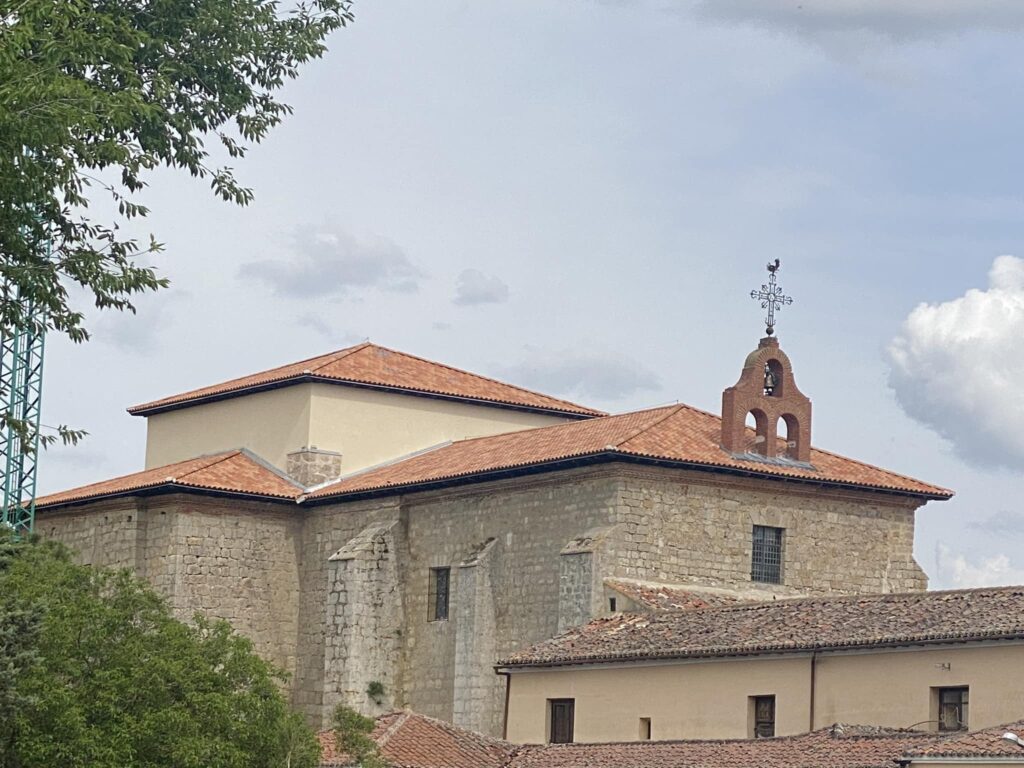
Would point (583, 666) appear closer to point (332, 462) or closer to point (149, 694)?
point (149, 694)

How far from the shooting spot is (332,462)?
43656 mm

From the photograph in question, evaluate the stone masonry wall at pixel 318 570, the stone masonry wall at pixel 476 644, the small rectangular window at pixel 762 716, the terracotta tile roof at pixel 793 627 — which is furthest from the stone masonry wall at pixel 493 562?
the small rectangular window at pixel 762 716

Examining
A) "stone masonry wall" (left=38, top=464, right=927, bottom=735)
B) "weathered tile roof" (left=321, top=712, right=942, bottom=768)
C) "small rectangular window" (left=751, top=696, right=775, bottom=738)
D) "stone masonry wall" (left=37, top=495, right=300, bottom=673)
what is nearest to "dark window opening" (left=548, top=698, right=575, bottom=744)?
"weathered tile roof" (left=321, top=712, right=942, bottom=768)

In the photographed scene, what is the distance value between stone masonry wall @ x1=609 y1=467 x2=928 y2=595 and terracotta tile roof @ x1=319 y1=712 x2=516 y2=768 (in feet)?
15.6

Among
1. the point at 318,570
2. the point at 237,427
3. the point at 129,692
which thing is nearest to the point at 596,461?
the point at 318,570

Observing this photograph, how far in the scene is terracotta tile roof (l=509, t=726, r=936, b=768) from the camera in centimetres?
2591

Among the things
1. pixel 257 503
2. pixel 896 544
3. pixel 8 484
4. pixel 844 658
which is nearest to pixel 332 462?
pixel 257 503

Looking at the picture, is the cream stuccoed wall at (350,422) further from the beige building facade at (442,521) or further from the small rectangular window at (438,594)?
the small rectangular window at (438,594)

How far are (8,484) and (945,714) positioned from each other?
2454cm

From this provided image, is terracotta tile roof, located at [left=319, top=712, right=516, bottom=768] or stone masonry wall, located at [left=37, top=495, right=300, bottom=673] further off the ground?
stone masonry wall, located at [left=37, top=495, right=300, bottom=673]

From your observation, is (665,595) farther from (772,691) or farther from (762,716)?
(772,691)

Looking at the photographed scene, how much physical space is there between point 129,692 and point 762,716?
9388 mm

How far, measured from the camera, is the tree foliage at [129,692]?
24.2 m

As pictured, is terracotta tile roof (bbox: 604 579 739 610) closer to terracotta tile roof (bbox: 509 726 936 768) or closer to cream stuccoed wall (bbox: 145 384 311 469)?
terracotta tile roof (bbox: 509 726 936 768)
